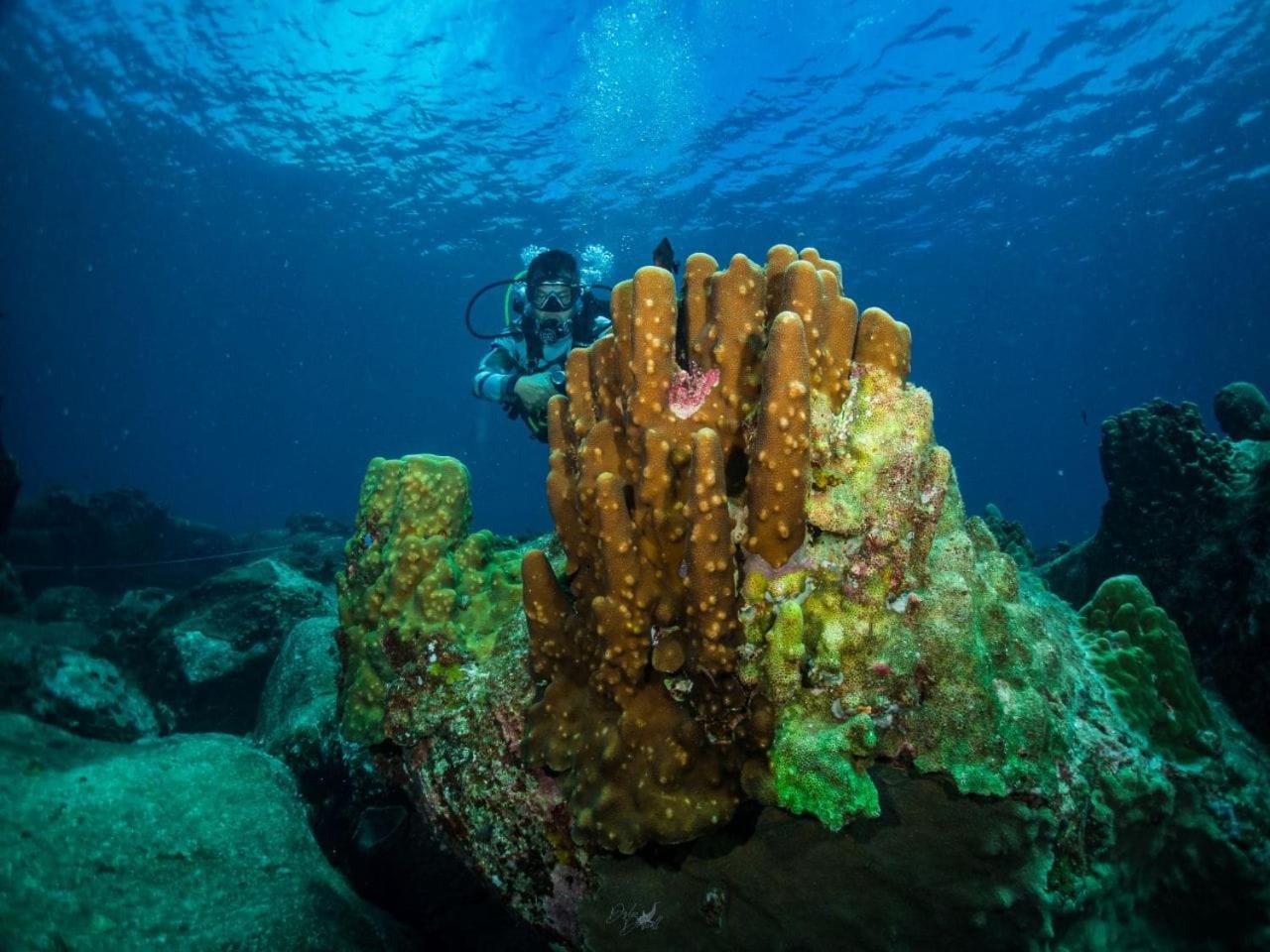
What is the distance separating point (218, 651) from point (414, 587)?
593 centimetres

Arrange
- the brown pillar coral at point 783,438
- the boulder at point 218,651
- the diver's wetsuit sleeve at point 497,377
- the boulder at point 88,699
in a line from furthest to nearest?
1. the boulder at point 218,651
2. the diver's wetsuit sleeve at point 497,377
3. the boulder at point 88,699
4. the brown pillar coral at point 783,438

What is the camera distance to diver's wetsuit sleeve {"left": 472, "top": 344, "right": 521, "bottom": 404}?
695 cm

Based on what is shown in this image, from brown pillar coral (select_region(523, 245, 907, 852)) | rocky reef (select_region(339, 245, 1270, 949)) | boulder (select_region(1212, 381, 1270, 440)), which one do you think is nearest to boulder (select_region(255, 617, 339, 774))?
rocky reef (select_region(339, 245, 1270, 949))

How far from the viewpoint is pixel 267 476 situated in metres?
168

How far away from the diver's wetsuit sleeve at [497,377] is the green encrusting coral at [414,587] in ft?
8.93

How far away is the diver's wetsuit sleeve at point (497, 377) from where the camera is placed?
22.8ft

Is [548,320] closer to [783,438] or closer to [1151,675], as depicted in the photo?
[783,438]

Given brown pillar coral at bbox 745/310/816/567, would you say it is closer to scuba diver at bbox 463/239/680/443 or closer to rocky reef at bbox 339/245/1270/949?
rocky reef at bbox 339/245/1270/949

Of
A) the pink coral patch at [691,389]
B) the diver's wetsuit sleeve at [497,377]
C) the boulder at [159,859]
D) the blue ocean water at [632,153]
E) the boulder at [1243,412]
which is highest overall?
the blue ocean water at [632,153]

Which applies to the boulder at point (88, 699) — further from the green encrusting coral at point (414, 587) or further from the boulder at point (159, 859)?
the green encrusting coral at point (414, 587)

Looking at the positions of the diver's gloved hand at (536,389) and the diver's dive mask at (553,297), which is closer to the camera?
the diver's gloved hand at (536,389)

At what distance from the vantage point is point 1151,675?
3.34 meters

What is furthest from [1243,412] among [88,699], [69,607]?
[69,607]

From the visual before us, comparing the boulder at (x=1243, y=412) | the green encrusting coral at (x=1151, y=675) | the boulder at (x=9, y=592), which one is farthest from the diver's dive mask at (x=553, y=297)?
the boulder at (x=9, y=592)
